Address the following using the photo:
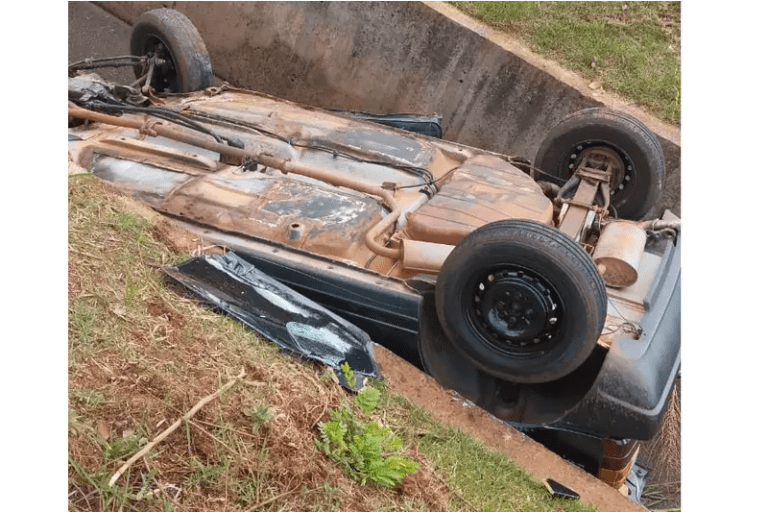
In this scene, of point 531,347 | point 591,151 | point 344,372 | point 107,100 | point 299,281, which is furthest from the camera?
point 107,100

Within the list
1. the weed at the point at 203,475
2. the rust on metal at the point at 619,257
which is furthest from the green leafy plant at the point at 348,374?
the rust on metal at the point at 619,257

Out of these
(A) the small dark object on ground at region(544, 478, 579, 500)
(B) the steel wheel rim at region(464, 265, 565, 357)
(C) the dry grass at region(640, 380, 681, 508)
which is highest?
(B) the steel wheel rim at region(464, 265, 565, 357)

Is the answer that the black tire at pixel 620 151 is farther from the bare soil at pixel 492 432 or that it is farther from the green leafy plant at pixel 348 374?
the green leafy plant at pixel 348 374

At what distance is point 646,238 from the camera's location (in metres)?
5.07

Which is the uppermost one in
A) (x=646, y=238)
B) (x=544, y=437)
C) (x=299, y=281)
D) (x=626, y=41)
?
(x=626, y=41)

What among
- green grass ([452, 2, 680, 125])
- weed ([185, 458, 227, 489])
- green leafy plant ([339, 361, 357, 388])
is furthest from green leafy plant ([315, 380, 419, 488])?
green grass ([452, 2, 680, 125])

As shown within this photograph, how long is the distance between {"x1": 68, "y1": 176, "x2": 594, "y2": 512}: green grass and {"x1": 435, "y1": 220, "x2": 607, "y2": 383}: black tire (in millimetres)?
486

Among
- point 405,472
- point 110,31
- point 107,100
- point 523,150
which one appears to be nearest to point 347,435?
point 405,472

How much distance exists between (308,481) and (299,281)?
5.60ft

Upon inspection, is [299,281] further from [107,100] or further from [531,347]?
[107,100]

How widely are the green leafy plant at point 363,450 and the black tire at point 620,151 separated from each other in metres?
3.07

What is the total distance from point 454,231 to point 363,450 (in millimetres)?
1813

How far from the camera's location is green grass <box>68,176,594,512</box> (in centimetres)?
290

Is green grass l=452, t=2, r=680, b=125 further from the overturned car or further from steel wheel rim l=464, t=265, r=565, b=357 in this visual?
steel wheel rim l=464, t=265, r=565, b=357
